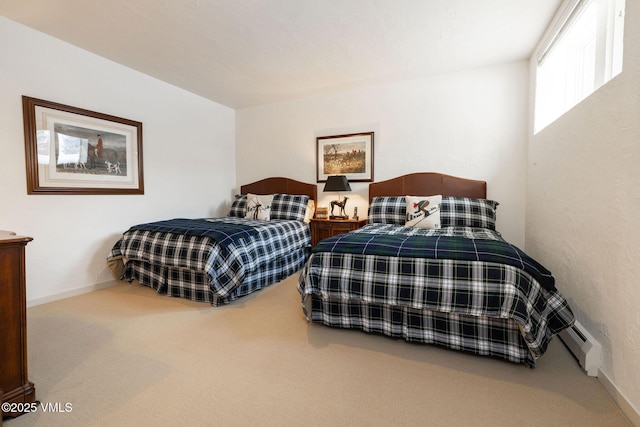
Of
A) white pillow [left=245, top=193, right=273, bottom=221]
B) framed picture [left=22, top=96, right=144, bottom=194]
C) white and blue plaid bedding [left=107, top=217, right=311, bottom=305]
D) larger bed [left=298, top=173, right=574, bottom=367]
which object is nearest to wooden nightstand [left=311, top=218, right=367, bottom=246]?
white pillow [left=245, top=193, right=273, bottom=221]

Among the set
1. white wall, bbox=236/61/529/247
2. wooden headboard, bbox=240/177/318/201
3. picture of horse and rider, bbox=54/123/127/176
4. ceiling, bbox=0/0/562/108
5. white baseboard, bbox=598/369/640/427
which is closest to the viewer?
white baseboard, bbox=598/369/640/427

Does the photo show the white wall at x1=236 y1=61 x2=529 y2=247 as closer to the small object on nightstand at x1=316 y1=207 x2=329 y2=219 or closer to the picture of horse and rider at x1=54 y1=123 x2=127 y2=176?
the small object on nightstand at x1=316 y1=207 x2=329 y2=219

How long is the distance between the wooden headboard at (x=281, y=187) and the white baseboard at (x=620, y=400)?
3.32 meters

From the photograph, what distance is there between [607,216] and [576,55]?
5.21ft

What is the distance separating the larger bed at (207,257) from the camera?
8.32 ft

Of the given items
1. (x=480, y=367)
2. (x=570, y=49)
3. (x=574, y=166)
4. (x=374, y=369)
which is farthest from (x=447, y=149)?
(x=374, y=369)

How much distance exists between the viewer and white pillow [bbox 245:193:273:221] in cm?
393

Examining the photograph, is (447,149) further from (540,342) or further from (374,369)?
(374,369)

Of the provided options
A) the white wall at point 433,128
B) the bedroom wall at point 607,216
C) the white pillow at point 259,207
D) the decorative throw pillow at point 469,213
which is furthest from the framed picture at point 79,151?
the bedroom wall at point 607,216

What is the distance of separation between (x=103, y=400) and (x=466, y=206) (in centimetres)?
324

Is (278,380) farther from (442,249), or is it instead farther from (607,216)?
(607,216)

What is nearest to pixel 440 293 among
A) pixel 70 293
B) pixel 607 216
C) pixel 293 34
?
pixel 607 216

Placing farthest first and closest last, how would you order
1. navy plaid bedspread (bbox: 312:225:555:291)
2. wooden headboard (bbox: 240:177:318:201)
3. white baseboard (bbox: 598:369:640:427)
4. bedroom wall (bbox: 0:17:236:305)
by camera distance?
wooden headboard (bbox: 240:177:318:201) → bedroom wall (bbox: 0:17:236:305) → navy plaid bedspread (bbox: 312:225:555:291) → white baseboard (bbox: 598:369:640:427)

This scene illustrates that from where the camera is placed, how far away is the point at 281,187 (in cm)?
444
